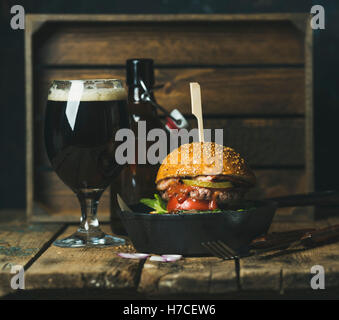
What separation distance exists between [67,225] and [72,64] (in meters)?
0.53

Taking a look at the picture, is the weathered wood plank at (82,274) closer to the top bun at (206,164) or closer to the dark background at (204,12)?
the top bun at (206,164)

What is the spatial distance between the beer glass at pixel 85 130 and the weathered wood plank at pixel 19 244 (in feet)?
0.32

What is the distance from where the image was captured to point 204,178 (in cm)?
165

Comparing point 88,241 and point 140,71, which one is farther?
point 140,71

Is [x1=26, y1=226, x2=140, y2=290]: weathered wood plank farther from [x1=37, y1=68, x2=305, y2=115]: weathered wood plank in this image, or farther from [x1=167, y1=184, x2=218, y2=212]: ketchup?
[x1=37, y1=68, x2=305, y2=115]: weathered wood plank

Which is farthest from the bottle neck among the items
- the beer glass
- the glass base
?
the glass base

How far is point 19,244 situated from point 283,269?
727mm

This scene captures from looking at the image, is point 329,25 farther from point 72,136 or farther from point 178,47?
point 72,136

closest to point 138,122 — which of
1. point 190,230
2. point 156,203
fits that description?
point 156,203

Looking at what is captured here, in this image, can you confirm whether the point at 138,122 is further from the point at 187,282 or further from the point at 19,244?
the point at 187,282

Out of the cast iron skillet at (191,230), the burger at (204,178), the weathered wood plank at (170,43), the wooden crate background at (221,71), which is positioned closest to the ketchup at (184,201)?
the burger at (204,178)

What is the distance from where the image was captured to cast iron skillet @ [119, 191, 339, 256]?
58.9 inches

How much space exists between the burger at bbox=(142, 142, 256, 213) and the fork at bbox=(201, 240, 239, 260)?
0.14 meters

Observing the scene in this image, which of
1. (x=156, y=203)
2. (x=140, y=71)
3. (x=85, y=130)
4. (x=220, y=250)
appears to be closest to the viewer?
(x=220, y=250)
